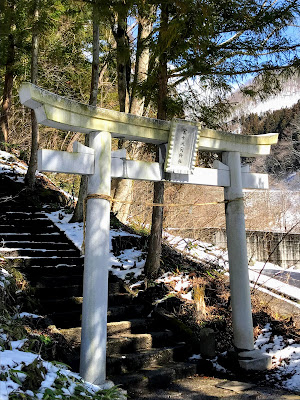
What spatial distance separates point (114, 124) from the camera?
4102 millimetres

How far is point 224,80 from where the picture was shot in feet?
20.3

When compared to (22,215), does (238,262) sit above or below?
Result: below

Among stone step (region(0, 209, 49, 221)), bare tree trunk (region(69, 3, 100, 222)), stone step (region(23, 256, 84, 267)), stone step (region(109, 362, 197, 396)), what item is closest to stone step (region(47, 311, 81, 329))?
stone step (region(109, 362, 197, 396))

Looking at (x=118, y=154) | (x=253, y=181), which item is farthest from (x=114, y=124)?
(x=253, y=181)

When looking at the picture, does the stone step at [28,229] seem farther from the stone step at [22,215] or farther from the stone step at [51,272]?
the stone step at [51,272]

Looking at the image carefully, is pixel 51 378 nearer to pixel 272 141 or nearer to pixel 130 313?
pixel 130 313

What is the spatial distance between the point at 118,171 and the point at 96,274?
1.10 metres

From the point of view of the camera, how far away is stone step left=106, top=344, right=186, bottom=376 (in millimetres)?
4195

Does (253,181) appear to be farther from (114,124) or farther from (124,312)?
(124,312)

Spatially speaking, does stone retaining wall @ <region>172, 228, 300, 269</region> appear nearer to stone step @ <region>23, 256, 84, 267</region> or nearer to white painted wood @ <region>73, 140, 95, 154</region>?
stone step @ <region>23, 256, 84, 267</region>

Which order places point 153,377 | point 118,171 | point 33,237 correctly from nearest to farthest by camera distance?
1. point 153,377
2. point 118,171
3. point 33,237

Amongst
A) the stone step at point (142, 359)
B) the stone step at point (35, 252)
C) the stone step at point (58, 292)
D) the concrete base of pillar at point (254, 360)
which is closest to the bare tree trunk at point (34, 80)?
the stone step at point (35, 252)

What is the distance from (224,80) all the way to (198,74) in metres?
0.46

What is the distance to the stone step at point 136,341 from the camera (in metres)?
4.49
